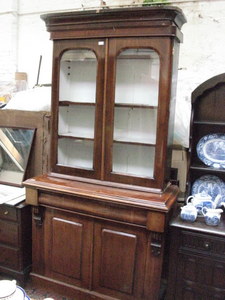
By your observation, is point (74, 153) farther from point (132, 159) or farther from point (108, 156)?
point (132, 159)

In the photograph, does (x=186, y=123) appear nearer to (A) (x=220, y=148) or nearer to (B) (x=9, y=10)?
(A) (x=220, y=148)

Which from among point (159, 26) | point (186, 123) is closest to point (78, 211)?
point (186, 123)

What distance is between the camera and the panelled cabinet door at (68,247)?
2094mm

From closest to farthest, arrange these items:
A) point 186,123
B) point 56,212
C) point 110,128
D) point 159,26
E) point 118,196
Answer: point 159,26
point 118,196
point 110,128
point 56,212
point 186,123

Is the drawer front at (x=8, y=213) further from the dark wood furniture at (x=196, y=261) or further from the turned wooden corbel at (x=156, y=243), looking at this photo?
the dark wood furniture at (x=196, y=261)

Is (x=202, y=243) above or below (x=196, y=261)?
above

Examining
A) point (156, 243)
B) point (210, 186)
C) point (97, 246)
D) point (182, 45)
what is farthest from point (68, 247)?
point (182, 45)

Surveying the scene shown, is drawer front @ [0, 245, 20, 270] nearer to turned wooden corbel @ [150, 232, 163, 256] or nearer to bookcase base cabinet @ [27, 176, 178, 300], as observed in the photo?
bookcase base cabinet @ [27, 176, 178, 300]

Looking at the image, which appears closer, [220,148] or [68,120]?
[220,148]

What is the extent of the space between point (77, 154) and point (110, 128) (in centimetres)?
41

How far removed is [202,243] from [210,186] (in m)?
0.51

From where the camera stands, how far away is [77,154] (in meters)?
2.27

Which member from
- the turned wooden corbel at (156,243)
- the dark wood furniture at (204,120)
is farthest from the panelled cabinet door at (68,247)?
the dark wood furniture at (204,120)

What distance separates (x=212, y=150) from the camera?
2131 mm
